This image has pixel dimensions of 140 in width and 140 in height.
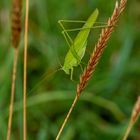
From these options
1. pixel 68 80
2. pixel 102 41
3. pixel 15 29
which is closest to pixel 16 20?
pixel 15 29

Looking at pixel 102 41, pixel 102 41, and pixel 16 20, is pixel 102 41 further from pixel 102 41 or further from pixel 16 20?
pixel 16 20

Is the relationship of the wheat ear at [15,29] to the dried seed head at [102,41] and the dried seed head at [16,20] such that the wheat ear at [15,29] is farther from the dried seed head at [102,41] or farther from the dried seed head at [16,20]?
the dried seed head at [102,41]

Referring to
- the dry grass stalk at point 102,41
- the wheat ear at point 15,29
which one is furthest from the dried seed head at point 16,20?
the dry grass stalk at point 102,41

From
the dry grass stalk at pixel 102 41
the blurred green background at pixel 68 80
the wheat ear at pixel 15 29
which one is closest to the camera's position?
the dry grass stalk at pixel 102 41

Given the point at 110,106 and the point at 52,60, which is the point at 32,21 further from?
the point at 110,106

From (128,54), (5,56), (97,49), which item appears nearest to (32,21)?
(5,56)

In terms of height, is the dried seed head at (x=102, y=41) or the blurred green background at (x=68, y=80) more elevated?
the dried seed head at (x=102, y=41)
